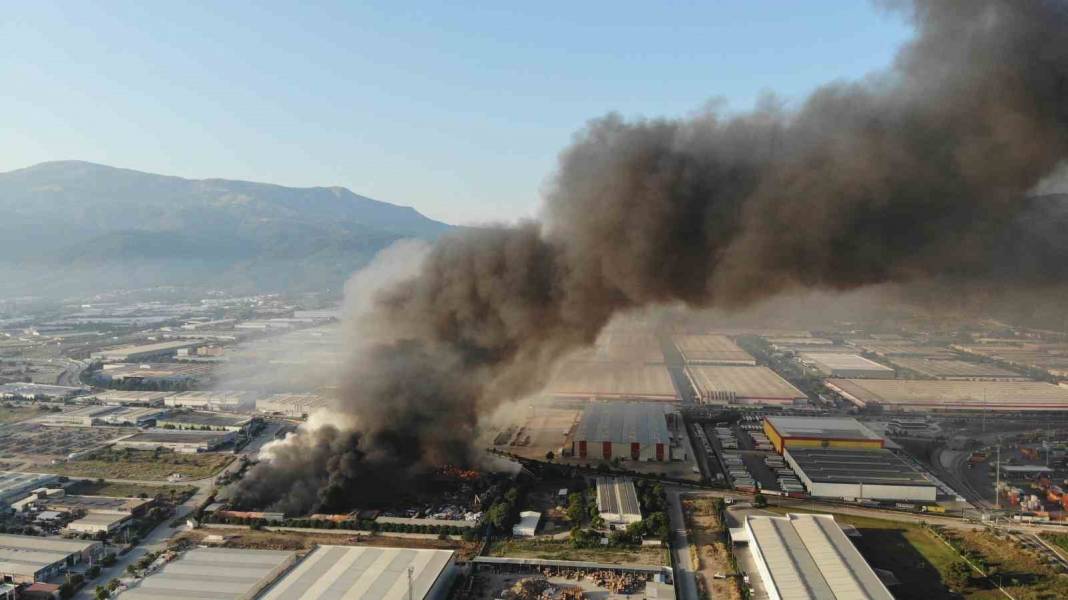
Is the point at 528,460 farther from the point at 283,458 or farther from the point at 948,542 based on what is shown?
the point at 948,542

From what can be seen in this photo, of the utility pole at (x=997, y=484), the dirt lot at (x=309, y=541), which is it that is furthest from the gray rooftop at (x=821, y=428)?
the dirt lot at (x=309, y=541)

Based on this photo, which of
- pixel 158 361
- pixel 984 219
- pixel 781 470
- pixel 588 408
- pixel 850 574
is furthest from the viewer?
pixel 158 361

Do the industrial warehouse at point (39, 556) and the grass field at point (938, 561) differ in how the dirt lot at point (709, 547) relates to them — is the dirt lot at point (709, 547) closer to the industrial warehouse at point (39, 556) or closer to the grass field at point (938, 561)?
the grass field at point (938, 561)

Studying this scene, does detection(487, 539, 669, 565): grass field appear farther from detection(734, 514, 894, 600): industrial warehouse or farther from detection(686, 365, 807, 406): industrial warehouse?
detection(686, 365, 807, 406): industrial warehouse

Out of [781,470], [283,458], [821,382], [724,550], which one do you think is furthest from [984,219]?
[821,382]

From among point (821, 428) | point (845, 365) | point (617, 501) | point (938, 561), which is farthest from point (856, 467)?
point (845, 365)

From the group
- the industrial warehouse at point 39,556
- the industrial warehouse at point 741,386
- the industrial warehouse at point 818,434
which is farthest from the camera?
the industrial warehouse at point 741,386

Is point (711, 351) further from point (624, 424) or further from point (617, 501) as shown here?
point (617, 501)
